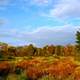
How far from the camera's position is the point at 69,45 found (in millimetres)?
54688

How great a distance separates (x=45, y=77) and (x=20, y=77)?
Answer: 7.71ft

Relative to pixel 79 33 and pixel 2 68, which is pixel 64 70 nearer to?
pixel 2 68

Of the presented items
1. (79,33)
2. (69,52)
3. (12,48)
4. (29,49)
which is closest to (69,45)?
(69,52)

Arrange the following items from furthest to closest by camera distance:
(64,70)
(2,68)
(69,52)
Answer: (69,52) < (2,68) < (64,70)

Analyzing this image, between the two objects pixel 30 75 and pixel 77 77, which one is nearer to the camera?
pixel 77 77

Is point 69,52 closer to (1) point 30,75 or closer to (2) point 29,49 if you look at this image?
(2) point 29,49

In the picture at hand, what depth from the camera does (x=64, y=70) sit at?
21453mm

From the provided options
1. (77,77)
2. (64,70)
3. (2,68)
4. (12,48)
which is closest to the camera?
(77,77)

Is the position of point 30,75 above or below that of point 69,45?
below

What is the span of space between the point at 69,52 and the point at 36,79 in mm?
34180

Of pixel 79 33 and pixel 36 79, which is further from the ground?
pixel 79 33

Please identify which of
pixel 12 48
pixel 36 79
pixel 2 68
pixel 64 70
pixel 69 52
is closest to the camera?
pixel 36 79

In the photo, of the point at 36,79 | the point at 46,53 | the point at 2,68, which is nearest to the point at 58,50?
the point at 46,53

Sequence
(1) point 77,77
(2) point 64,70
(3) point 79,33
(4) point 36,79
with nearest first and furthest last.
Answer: (1) point 77,77 < (4) point 36,79 < (2) point 64,70 < (3) point 79,33
